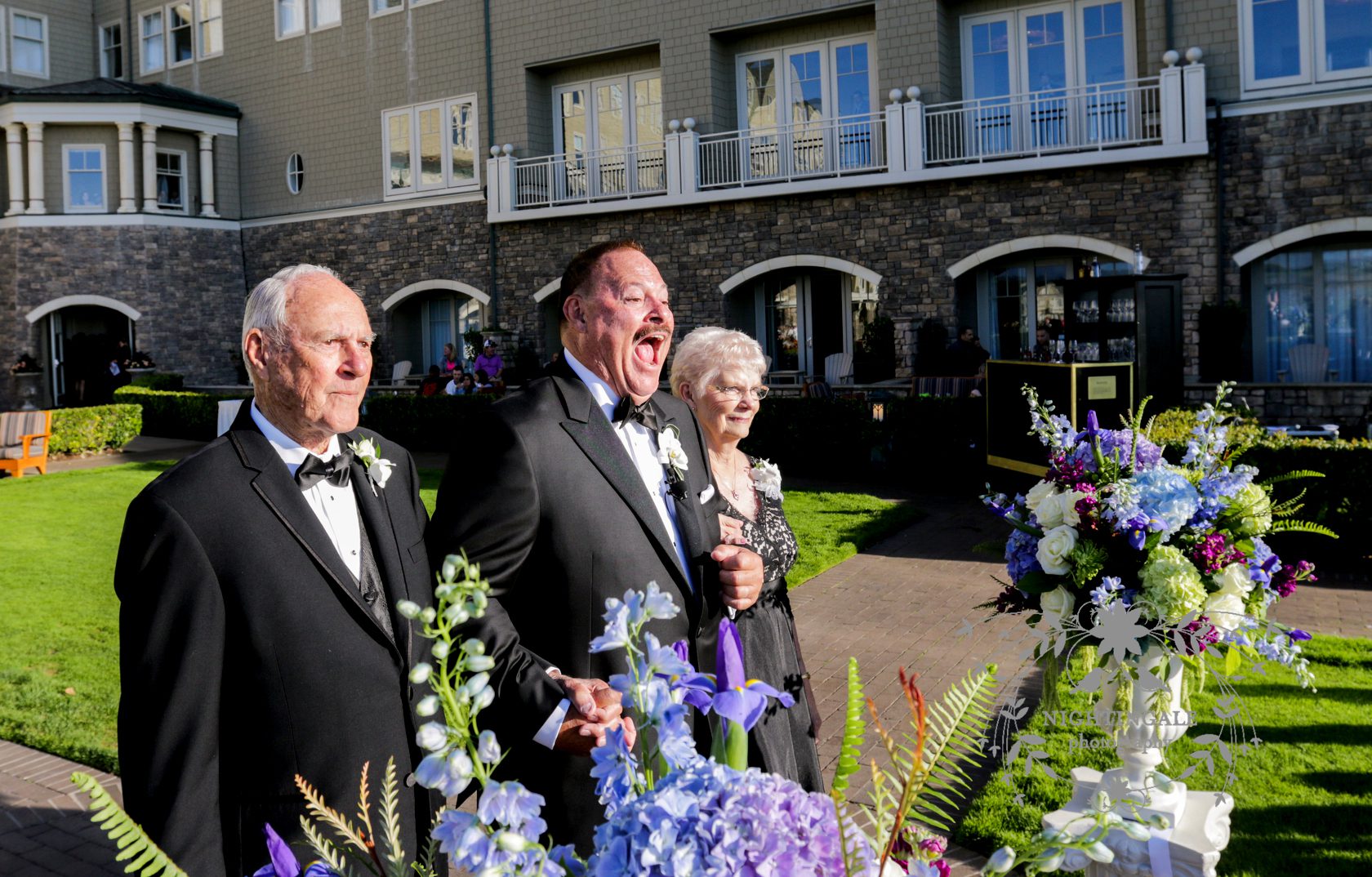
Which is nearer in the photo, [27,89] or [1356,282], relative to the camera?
[1356,282]

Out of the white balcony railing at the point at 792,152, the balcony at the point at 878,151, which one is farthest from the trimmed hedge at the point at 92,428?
the white balcony railing at the point at 792,152

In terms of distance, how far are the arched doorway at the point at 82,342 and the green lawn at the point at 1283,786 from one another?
25.0 metres

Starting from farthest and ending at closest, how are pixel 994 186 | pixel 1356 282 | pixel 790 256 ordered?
pixel 790 256 → pixel 994 186 → pixel 1356 282

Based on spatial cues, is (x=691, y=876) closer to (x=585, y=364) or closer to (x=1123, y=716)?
(x=585, y=364)

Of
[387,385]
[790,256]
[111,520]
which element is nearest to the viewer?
[111,520]

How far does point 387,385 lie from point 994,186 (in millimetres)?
13135

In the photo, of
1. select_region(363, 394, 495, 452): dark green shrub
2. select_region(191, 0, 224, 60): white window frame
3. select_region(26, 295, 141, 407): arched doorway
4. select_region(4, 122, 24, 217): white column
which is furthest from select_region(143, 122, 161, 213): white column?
select_region(363, 394, 495, 452): dark green shrub

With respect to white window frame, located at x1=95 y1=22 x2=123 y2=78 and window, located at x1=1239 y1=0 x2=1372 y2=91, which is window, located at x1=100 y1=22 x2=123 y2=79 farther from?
window, located at x1=1239 y1=0 x2=1372 y2=91

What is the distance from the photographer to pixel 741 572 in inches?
102

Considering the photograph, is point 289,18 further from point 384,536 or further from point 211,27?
point 384,536

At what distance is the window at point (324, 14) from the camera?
2458 cm

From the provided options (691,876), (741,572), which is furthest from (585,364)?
(691,876)

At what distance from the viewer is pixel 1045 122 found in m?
17.2

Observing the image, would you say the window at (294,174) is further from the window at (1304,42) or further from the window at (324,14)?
the window at (1304,42)
